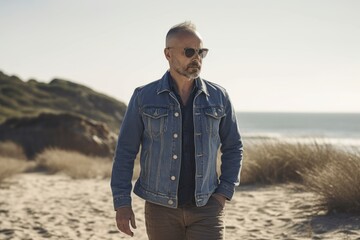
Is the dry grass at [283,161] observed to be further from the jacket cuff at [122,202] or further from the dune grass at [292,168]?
the jacket cuff at [122,202]

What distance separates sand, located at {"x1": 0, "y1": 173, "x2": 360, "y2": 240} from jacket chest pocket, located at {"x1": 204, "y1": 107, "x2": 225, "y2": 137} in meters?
2.75

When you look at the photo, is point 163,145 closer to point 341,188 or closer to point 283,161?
point 341,188

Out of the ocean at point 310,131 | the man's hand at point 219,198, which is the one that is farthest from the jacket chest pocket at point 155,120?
the ocean at point 310,131

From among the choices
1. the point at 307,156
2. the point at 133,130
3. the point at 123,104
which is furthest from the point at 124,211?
the point at 123,104

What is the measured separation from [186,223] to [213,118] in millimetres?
603

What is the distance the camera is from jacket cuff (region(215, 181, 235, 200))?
273 centimetres

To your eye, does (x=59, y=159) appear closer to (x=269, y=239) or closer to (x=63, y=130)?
(x=63, y=130)

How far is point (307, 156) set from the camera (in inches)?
328

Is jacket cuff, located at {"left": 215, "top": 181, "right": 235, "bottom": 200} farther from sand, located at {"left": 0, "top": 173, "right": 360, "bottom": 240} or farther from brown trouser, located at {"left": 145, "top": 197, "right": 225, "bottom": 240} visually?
sand, located at {"left": 0, "top": 173, "right": 360, "bottom": 240}

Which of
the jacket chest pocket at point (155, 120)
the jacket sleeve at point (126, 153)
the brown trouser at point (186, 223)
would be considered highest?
the jacket chest pocket at point (155, 120)

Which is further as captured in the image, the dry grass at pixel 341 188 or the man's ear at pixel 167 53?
the dry grass at pixel 341 188

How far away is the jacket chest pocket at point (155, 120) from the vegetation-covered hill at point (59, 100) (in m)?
41.5

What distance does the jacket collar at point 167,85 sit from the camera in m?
2.70

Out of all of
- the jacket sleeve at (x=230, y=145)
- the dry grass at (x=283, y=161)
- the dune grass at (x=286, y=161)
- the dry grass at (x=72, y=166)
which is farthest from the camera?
the dry grass at (x=72, y=166)
